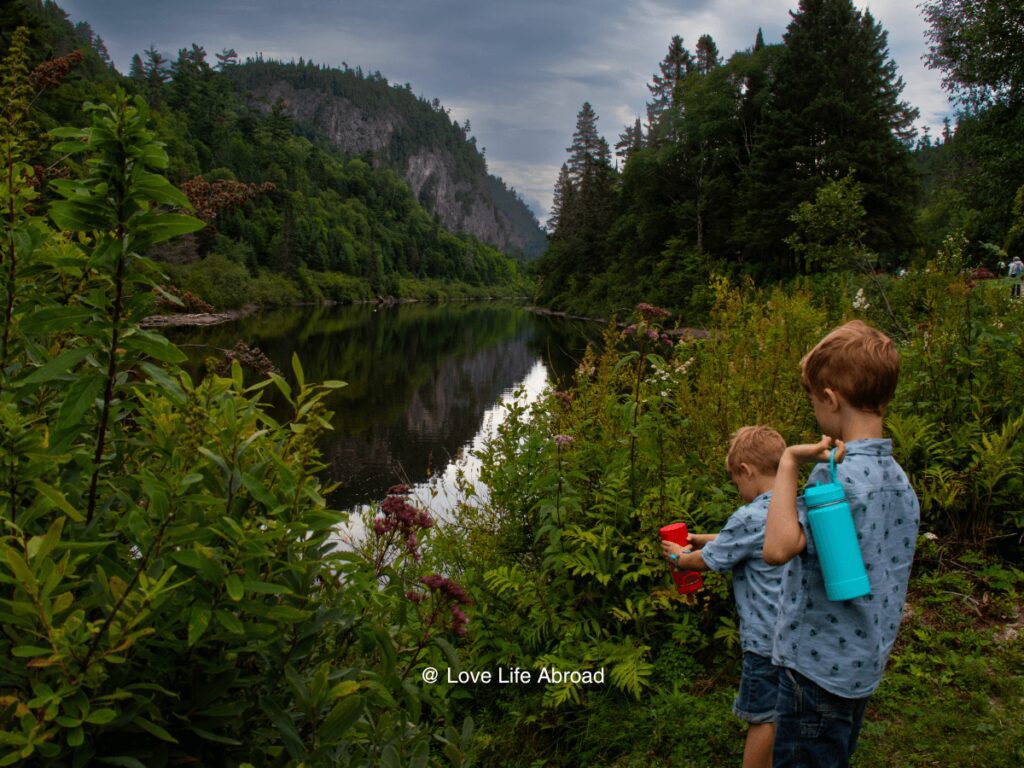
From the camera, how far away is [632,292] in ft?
126

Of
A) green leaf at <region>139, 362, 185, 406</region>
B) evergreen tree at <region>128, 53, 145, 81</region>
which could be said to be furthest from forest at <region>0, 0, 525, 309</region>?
green leaf at <region>139, 362, 185, 406</region>

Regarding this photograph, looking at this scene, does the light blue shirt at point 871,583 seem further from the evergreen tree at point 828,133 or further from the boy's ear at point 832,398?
the evergreen tree at point 828,133

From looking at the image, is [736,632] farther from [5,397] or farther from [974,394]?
[5,397]

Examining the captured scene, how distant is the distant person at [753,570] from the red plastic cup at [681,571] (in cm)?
3

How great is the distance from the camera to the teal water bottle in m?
1.80

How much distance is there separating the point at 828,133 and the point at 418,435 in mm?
21668

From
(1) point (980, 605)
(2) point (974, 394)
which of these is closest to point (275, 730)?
(1) point (980, 605)

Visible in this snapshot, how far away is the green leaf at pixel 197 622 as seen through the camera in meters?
1.12

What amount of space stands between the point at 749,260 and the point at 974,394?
29.3 m

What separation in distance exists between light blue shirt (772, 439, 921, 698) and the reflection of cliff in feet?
16.2

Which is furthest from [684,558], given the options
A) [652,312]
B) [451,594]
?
[652,312]

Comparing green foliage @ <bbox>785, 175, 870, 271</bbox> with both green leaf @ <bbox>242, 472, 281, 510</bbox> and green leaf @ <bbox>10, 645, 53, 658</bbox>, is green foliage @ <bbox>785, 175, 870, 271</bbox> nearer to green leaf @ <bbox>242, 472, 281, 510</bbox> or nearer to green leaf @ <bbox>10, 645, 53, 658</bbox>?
green leaf @ <bbox>242, 472, 281, 510</bbox>

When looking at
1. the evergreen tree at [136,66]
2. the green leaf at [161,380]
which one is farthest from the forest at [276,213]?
the green leaf at [161,380]

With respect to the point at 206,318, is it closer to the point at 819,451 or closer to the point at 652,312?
the point at 652,312
